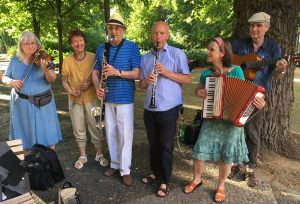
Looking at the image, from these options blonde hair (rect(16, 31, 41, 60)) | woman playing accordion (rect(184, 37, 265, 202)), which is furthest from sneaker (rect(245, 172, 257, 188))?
blonde hair (rect(16, 31, 41, 60))

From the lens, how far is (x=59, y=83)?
1370 cm

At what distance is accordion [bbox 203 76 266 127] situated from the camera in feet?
12.1

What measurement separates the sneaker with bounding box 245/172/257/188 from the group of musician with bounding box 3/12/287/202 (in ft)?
0.04

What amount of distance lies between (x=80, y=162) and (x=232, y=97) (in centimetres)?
259

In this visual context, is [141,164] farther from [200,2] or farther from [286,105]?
[200,2]

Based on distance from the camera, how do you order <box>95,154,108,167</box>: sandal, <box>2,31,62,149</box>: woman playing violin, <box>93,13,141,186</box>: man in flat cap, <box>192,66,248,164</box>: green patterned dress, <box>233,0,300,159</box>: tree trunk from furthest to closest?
<box>95,154,108,167</box>: sandal
<box>233,0,300,159</box>: tree trunk
<box>2,31,62,149</box>: woman playing violin
<box>93,13,141,186</box>: man in flat cap
<box>192,66,248,164</box>: green patterned dress

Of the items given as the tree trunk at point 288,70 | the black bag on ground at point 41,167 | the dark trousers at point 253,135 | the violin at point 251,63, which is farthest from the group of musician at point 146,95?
the tree trunk at point 288,70

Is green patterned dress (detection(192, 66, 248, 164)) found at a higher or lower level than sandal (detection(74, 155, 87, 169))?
higher

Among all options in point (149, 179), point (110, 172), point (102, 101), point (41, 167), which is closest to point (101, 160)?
point (110, 172)

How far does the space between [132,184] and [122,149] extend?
51 cm

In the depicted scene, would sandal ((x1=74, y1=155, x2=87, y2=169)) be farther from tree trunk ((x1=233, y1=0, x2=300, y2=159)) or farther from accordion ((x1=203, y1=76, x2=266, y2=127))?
tree trunk ((x1=233, y1=0, x2=300, y2=159))

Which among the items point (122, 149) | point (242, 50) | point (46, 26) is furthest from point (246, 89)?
point (46, 26)

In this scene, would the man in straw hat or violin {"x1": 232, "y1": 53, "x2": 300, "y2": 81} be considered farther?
violin {"x1": 232, "y1": 53, "x2": 300, "y2": 81}

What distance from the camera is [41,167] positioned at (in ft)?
14.2
